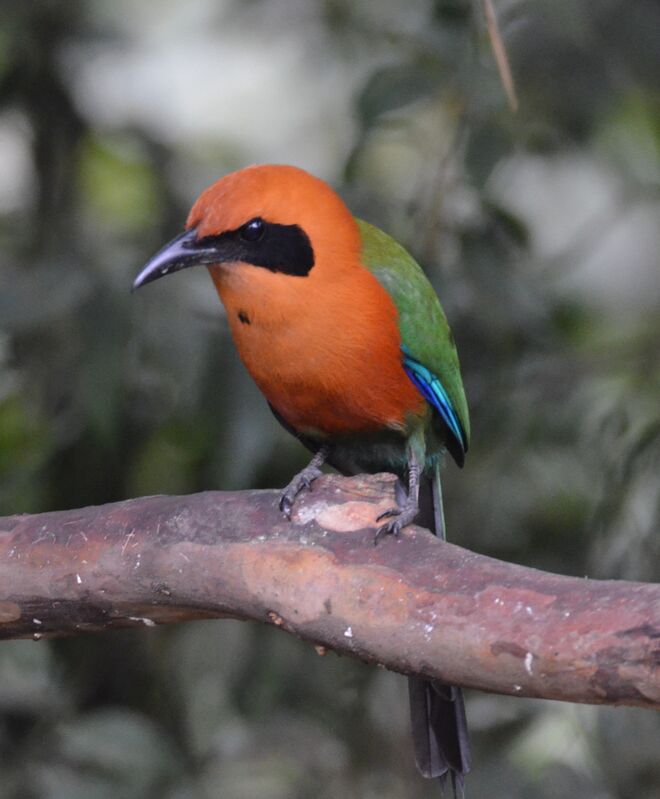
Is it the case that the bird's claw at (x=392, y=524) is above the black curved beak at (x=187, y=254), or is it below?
below

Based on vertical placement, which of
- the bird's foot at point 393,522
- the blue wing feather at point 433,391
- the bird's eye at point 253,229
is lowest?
the blue wing feather at point 433,391

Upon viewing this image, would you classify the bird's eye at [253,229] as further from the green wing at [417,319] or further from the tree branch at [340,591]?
the tree branch at [340,591]

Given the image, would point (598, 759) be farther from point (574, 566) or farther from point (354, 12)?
point (354, 12)

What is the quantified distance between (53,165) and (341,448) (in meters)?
1.46

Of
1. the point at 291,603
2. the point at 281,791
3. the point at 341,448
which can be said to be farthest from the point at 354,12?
the point at 291,603

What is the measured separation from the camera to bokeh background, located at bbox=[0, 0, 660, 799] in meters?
3.27

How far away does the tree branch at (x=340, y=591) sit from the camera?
6.06ft

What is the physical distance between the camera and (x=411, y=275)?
307 cm

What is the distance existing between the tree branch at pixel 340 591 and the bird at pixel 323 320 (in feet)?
0.98

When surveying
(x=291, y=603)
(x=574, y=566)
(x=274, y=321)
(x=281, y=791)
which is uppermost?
(x=274, y=321)

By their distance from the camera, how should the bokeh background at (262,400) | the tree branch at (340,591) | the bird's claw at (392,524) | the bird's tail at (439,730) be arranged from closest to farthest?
the tree branch at (340,591)
the bird's claw at (392,524)
the bird's tail at (439,730)
the bokeh background at (262,400)

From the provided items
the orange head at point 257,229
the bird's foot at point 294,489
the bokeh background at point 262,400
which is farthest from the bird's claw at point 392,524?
the bokeh background at point 262,400

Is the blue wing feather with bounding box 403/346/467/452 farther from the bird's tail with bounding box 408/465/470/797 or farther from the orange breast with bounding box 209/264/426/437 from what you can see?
the bird's tail with bounding box 408/465/470/797

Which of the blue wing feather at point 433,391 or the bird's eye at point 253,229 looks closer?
the bird's eye at point 253,229
